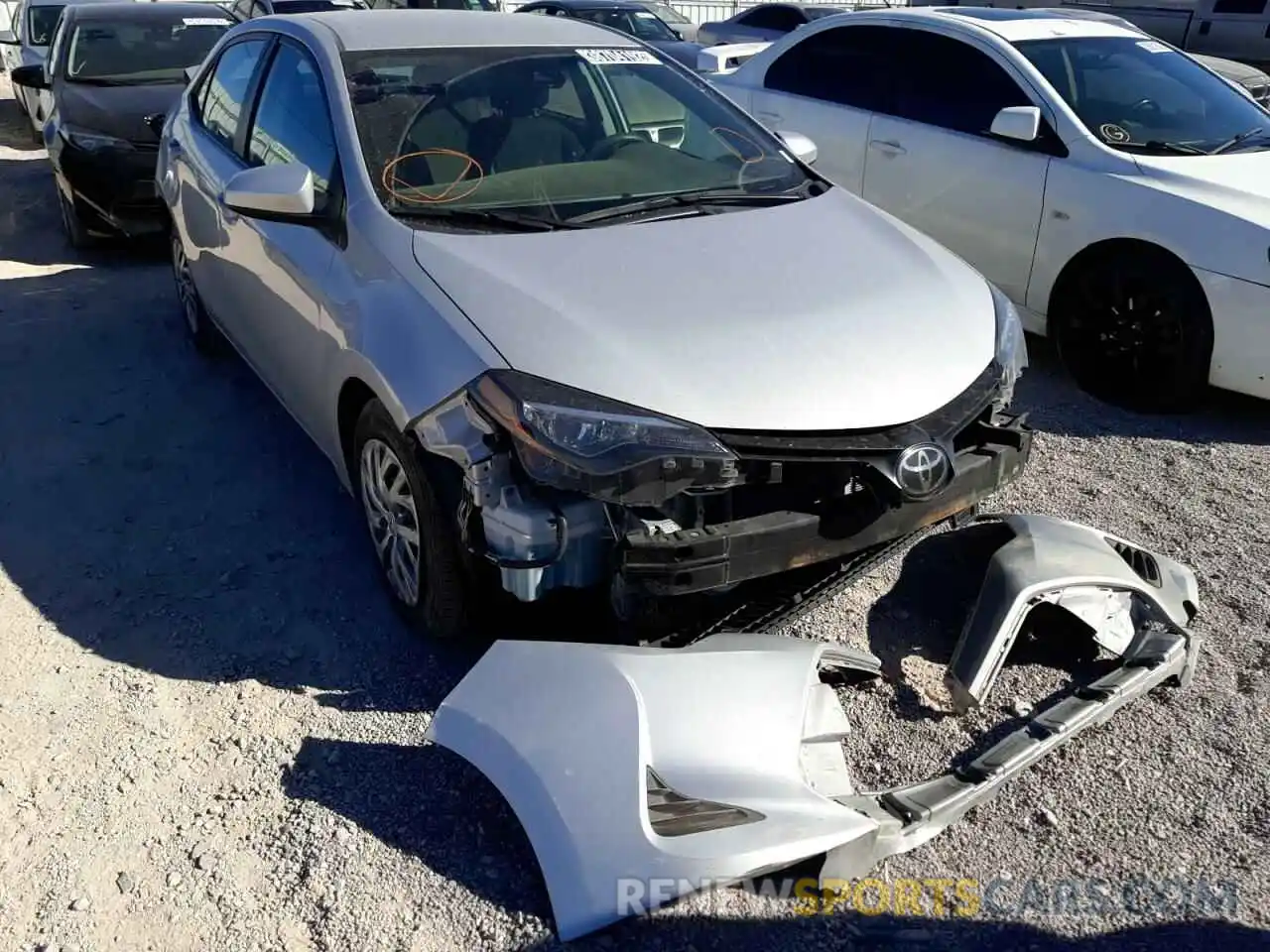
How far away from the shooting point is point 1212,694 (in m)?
3.06

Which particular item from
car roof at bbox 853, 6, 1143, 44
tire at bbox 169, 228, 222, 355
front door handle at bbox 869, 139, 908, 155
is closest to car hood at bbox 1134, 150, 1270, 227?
car roof at bbox 853, 6, 1143, 44

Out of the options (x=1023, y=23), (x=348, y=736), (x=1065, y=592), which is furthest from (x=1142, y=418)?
(x=348, y=736)

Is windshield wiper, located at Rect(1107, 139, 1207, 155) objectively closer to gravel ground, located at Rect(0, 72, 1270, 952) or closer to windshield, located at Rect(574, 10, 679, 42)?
gravel ground, located at Rect(0, 72, 1270, 952)

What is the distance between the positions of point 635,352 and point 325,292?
1.20m

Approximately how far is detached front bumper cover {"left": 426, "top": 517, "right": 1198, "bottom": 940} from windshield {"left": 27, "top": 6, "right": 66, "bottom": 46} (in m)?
11.8

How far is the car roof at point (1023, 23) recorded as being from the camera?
5734 millimetres

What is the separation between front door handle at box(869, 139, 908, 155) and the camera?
234 inches

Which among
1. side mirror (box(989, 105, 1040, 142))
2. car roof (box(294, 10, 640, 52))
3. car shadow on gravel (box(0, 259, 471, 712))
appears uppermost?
car roof (box(294, 10, 640, 52))

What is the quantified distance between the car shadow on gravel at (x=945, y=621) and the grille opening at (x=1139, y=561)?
0.83 feet

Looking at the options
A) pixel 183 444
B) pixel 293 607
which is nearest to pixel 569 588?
pixel 293 607

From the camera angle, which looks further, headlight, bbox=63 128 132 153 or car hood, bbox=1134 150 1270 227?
headlight, bbox=63 128 132 153

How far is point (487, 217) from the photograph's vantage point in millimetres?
3270

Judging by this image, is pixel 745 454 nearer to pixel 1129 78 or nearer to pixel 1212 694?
pixel 1212 694

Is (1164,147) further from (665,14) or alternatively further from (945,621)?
(665,14)
